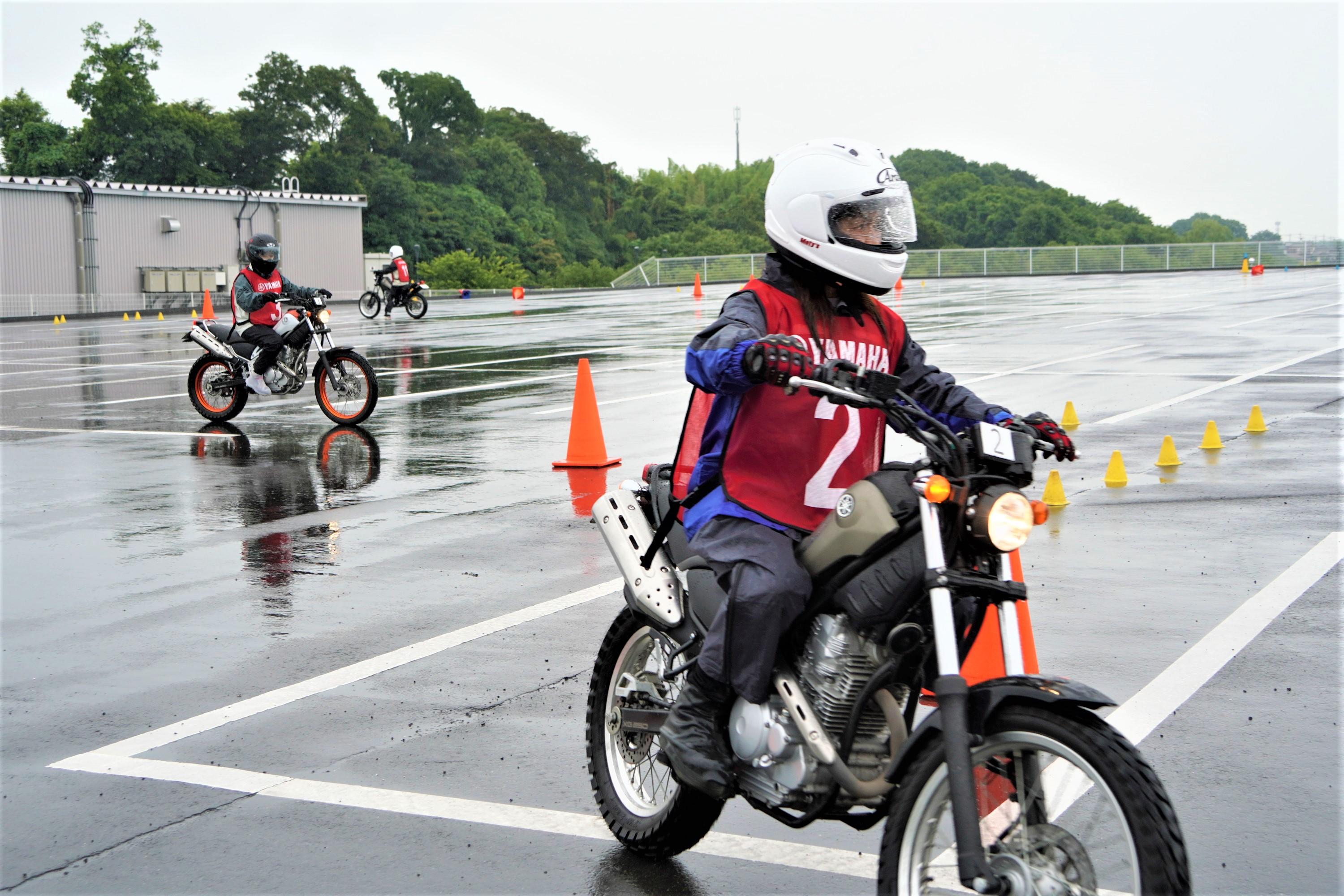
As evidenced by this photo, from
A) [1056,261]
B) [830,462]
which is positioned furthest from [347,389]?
[1056,261]

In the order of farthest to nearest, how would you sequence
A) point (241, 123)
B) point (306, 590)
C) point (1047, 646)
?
1. point (241, 123)
2. point (306, 590)
3. point (1047, 646)

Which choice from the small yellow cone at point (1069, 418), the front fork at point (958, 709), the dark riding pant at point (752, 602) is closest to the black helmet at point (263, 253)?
the small yellow cone at point (1069, 418)

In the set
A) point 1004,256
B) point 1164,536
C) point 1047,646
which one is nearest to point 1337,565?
point 1164,536

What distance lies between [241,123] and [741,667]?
94990 mm

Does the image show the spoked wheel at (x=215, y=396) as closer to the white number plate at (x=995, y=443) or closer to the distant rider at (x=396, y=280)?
the white number plate at (x=995, y=443)

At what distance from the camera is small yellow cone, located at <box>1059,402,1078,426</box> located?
45.6 feet

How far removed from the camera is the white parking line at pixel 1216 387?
49.8 feet

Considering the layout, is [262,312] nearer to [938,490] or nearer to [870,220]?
[870,220]

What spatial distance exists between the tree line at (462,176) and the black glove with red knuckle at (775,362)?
59652mm

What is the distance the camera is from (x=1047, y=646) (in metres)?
6.56

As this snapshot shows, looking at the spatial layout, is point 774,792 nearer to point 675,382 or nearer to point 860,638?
point 860,638

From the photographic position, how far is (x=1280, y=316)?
32.6m

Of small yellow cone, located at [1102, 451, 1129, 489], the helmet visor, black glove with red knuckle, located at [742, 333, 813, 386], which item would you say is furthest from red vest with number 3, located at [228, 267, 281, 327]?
black glove with red knuckle, located at [742, 333, 813, 386]

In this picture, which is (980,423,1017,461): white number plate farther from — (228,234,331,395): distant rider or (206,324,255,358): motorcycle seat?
(206,324,255,358): motorcycle seat
